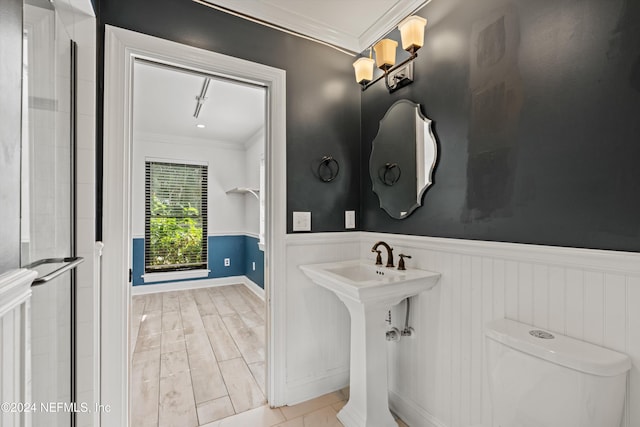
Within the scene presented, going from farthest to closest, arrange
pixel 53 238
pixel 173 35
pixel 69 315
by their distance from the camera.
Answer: pixel 173 35
pixel 69 315
pixel 53 238

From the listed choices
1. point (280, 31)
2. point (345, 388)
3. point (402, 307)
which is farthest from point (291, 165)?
point (345, 388)

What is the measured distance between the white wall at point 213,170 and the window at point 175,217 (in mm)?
97

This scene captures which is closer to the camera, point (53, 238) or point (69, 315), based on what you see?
point (53, 238)

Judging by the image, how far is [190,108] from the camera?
10.8 ft

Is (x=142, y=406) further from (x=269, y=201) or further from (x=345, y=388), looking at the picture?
(x=269, y=201)

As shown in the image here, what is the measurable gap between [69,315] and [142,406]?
104cm

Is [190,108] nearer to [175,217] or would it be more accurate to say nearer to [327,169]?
[175,217]

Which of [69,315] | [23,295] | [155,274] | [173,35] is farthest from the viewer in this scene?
[155,274]

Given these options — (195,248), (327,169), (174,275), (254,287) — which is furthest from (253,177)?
(327,169)

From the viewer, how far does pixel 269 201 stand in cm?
181

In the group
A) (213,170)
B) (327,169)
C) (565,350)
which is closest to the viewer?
(565,350)

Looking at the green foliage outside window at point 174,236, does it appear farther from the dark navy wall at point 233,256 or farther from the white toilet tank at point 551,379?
the white toilet tank at point 551,379

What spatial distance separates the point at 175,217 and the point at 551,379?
4.76m

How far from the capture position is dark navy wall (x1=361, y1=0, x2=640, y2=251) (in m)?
0.93
